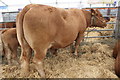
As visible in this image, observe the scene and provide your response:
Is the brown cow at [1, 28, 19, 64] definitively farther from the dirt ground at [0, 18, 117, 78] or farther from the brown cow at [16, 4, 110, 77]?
the brown cow at [16, 4, 110, 77]

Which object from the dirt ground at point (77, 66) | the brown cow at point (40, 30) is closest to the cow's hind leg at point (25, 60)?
the brown cow at point (40, 30)

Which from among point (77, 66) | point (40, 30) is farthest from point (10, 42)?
point (77, 66)

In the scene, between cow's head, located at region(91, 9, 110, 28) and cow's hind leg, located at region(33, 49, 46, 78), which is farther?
cow's head, located at region(91, 9, 110, 28)

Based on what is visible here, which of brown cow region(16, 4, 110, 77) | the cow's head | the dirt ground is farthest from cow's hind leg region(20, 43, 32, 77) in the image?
the cow's head

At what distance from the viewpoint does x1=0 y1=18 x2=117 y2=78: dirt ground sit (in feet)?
7.02

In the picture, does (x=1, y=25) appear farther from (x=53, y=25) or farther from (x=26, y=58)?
(x=53, y=25)

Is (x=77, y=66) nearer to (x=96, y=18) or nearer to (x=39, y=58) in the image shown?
(x=39, y=58)

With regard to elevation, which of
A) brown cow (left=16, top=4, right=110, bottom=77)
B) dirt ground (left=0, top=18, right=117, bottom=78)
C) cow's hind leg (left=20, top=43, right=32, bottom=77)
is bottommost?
dirt ground (left=0, top=18, right=117, bottom=78)

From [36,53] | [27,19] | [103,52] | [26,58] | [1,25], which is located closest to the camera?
[27,19]

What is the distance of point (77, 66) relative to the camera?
2.49 metres

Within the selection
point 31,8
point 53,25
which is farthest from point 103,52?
point 31,8

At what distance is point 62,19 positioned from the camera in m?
2.08

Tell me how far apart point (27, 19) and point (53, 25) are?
0.48 metres

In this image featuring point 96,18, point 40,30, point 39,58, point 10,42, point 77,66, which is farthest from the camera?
point 96,18
